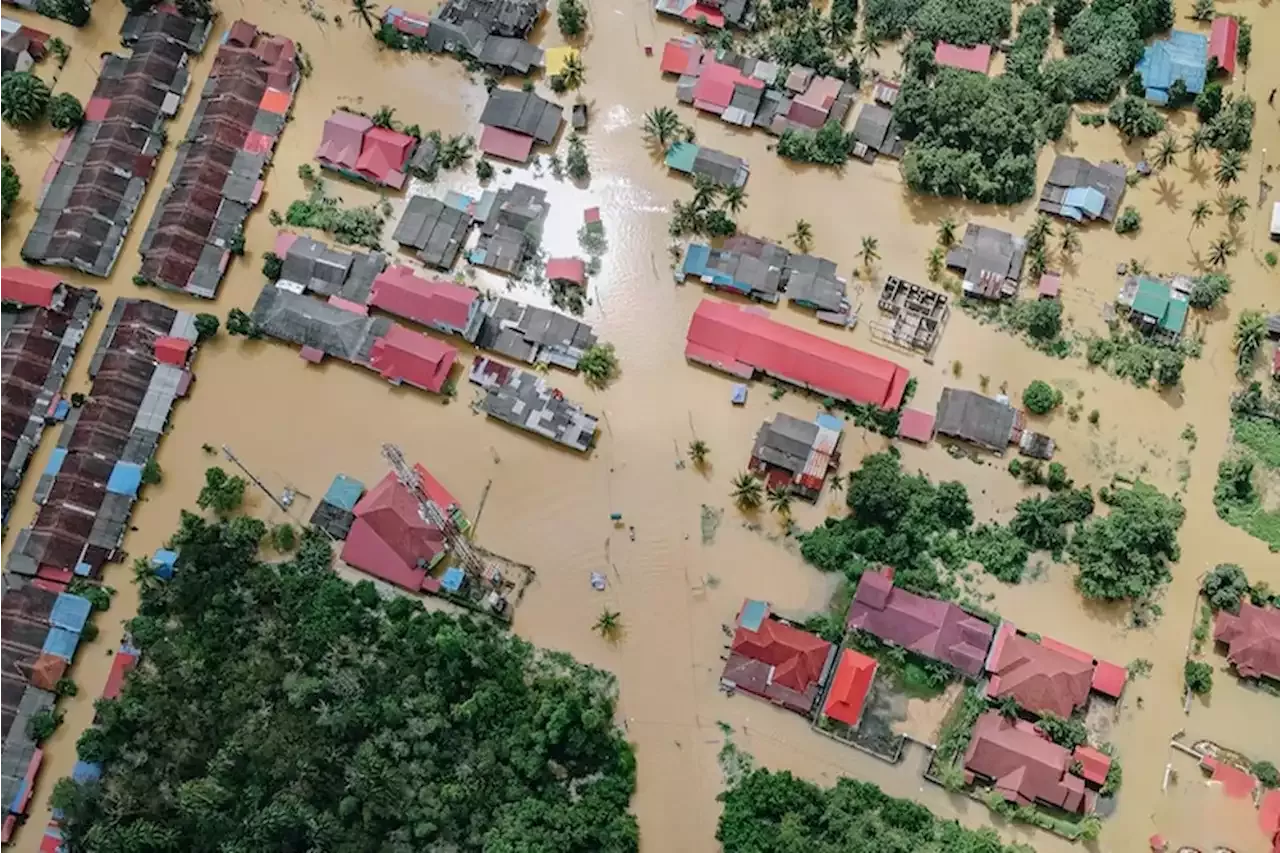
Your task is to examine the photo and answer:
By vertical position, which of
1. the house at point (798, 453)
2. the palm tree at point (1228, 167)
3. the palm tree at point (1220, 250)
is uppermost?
the palm tree at point (1228, 167)

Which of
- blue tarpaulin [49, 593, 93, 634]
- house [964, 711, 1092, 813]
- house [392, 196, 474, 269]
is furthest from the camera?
house [392, 196, 474, 269]

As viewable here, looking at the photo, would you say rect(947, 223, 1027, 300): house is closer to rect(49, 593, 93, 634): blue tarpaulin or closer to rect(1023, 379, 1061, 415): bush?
rect(1023, 379, 1061, 415): bush

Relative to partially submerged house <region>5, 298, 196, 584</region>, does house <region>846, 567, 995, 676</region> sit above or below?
above

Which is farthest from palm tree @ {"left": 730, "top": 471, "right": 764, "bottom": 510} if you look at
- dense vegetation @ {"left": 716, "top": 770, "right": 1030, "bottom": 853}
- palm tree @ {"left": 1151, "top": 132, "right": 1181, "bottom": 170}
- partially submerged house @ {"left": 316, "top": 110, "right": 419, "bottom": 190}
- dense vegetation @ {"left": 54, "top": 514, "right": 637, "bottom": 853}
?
palm tree @ {"left": 1151, "top": 132, "right": 1181, "bottom": 170}

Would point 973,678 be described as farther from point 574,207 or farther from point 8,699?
point 8,699

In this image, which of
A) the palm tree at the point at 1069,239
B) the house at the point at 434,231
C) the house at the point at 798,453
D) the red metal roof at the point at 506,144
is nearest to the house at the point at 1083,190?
the palm tree at the point at 1069,239

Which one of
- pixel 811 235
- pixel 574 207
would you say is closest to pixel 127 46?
pixel 574 207

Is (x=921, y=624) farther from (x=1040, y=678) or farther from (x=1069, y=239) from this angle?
(x=1069, y=239)

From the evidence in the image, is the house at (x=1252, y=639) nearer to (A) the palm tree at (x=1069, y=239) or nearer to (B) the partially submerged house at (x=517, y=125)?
(A) the palm tree at (x=1069, y=239)
